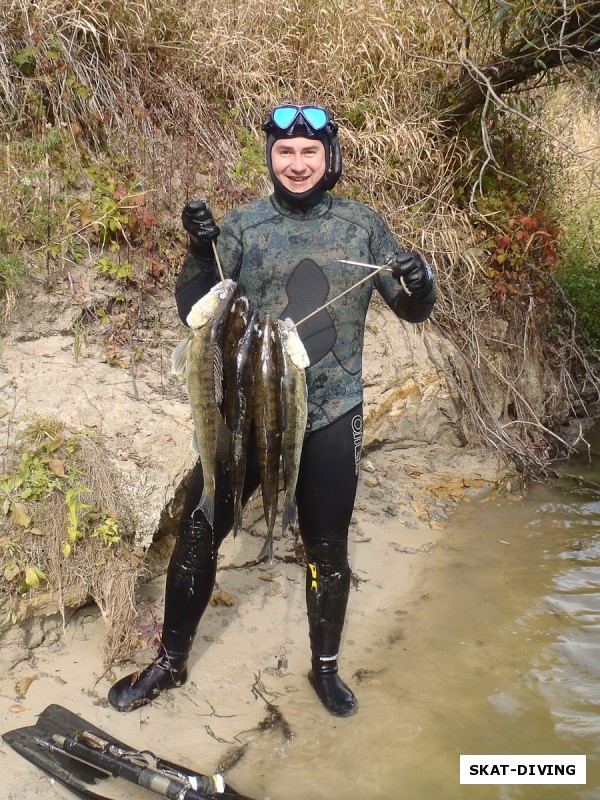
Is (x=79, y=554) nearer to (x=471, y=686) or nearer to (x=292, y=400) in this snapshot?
(x=292, y=400)

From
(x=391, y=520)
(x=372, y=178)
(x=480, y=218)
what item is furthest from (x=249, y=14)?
(x=391, y=520)

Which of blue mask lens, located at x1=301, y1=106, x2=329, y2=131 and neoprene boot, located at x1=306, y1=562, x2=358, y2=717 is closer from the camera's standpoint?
blue mask lens, located at x1=301, y1=106, x2=329, y2=131

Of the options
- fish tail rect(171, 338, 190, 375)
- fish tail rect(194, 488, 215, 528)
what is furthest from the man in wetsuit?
fish tail rect(171, 338, 190, 375)

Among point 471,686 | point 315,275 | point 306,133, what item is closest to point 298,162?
point 306,133

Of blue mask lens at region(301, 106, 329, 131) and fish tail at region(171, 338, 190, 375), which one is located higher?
blue mask lens at region(301, 106, 329, 131)

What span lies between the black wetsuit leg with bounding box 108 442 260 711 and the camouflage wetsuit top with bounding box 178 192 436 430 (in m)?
0.47

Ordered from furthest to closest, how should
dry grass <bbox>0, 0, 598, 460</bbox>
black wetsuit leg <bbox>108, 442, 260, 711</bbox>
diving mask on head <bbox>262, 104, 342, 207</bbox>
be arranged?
dry grass <bbox>0, 0, 598, 460</bbox> < black wetsuit leg <bbox>108, 442, 260, 711</bbox> < diving mask on head <bbox>262, 104, 342, 207</bbox>

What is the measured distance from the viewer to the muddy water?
3.12 metres

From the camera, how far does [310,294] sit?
3.00 m

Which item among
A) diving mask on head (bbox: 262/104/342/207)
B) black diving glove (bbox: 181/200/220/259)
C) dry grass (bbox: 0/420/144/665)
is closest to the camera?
black diving glove (bbox: 181/200/220/259)

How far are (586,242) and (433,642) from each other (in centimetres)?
597

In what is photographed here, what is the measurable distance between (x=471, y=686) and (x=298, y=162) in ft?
9.26

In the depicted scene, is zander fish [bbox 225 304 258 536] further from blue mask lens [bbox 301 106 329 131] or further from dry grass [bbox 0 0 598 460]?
dry grass [bbox 0 0 598 460]

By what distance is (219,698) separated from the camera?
3467mm
